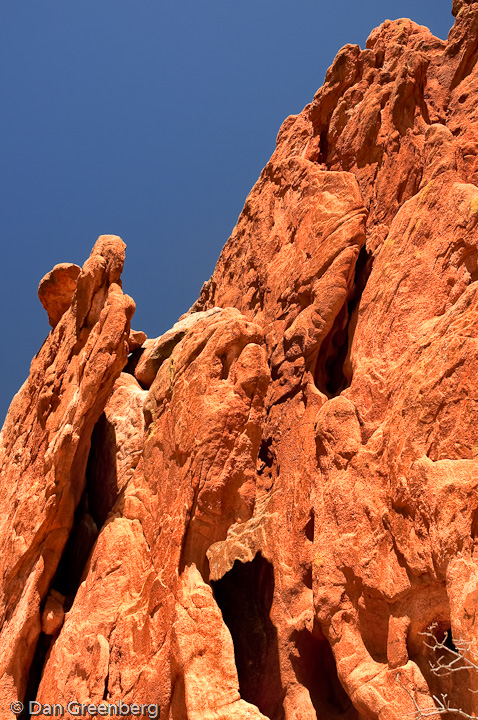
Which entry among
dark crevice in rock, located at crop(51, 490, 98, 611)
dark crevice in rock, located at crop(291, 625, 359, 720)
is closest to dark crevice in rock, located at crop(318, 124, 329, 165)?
dark crevice in rock, located at crop(51, 490, 98, 611)

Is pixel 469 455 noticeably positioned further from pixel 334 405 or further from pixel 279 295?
pixel 279 295

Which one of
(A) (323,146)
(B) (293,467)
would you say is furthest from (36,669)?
(A) (323,146)

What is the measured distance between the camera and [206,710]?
805 centimetres

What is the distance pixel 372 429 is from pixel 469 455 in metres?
1.96

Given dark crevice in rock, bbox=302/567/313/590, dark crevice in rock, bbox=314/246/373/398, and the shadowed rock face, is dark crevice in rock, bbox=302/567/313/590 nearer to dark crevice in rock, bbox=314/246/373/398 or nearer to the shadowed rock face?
the shadowed rock face

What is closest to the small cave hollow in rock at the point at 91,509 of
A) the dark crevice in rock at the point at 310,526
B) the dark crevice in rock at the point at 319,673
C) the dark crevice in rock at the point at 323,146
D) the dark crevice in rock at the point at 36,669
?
the dark crevice in rock at the point at 36,669

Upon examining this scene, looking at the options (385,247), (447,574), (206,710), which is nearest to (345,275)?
(385,247)

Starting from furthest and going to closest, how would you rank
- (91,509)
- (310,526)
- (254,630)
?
1. (91,509)
2. (254,630)
3. (310,526)

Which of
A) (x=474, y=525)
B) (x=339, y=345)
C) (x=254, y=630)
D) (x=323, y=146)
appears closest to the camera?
(x=474, y=525)

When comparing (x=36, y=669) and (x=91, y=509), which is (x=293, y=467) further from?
(x=36, y=669)

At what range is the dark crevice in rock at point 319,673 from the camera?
356 inches

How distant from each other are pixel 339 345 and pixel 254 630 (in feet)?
15.8

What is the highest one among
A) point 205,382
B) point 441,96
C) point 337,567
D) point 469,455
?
point 441,96

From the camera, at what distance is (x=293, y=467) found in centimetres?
1096
